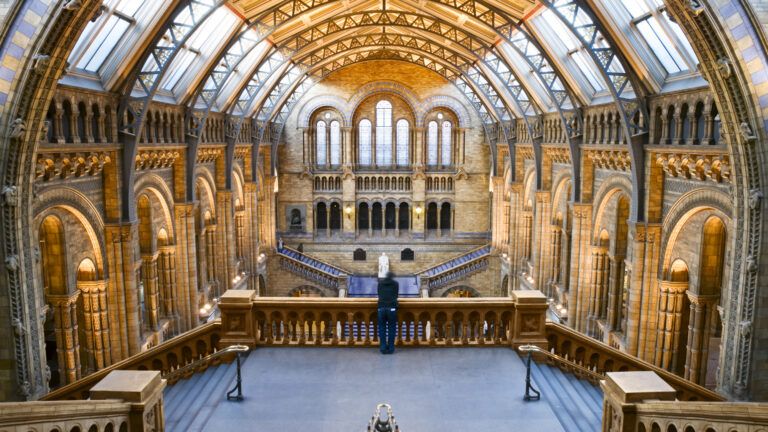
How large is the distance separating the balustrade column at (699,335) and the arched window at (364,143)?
27214 mm

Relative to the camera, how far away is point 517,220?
31.1 metres

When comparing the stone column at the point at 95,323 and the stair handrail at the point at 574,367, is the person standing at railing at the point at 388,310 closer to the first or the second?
the stair handrail at the point at 574,367

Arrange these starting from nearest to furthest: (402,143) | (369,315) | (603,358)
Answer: (603,358) < (369,315) < (402,143)

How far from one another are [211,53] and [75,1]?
30.5 ft

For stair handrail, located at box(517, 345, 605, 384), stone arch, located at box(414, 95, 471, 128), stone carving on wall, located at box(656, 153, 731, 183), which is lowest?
stair handrail, located at box(517, 345, 605, 384)

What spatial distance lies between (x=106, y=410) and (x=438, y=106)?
34103mm

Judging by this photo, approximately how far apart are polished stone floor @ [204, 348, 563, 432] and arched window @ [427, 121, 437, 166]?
2996 centimetres

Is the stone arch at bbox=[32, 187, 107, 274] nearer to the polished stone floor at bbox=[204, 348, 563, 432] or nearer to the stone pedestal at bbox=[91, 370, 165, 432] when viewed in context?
the polished stone floor at bbox=[204, 348, 563, 432]

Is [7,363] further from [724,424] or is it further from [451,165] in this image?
[451,165]

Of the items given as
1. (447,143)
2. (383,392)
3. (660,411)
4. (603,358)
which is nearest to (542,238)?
(447,143)

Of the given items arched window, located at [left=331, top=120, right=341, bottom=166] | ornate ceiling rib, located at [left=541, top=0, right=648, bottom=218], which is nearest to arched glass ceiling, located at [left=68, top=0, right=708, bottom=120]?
ornate ceiling rib, located at [left=541, top=0, right=648, bottom=218]

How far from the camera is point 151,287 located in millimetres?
18438

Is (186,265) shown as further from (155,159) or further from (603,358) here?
(603,358)

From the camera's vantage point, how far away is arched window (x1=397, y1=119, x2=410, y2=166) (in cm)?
3912
